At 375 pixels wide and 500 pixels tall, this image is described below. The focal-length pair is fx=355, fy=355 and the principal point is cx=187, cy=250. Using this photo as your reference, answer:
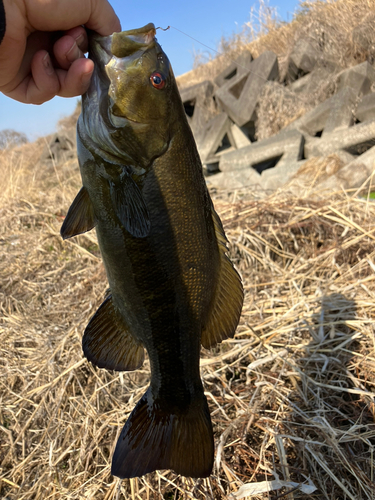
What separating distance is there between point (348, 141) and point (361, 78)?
1.53 metres

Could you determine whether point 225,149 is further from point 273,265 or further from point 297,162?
point 273,265

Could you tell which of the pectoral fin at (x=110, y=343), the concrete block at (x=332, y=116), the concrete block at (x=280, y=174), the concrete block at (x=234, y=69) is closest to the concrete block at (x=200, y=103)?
the concrete block at (x=234, y=69)

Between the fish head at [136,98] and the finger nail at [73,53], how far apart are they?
23cm

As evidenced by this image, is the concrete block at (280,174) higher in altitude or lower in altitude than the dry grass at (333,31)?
lower

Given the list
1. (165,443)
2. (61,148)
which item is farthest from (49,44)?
(61,148)

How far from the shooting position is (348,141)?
5.73 metres

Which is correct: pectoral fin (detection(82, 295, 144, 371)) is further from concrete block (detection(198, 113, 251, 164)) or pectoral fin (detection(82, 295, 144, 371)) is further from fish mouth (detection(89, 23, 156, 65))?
concrete block (detection(198, 113, 251, 164))

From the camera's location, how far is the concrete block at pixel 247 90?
8117 mm

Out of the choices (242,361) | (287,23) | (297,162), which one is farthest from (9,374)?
(287,23)

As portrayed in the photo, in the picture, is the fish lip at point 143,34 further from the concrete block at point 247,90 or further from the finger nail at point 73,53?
the concrete block at point 247,90

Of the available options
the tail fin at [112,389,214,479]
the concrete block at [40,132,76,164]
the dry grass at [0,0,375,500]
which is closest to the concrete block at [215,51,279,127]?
the dry grass at [0,0,375,500]

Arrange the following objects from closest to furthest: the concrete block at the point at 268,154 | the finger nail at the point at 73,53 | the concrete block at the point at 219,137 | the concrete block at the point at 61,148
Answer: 1. the finger nail at the point at 73,53
2. the concrete block at the point at 268,154
3. the concrete block at the point at 219,137
4. the concrete block at the point at 61,148

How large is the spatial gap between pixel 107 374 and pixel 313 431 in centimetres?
160

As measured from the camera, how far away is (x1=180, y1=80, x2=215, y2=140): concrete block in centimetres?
959
